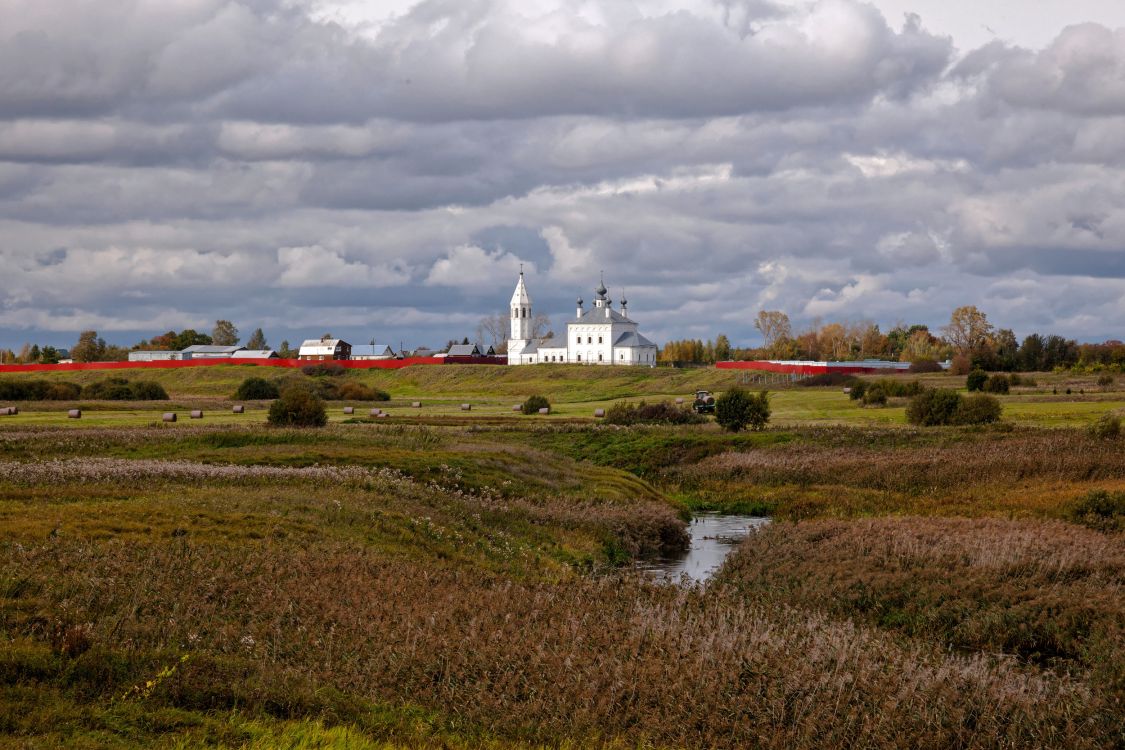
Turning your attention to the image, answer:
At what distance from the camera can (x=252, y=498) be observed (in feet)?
91.9

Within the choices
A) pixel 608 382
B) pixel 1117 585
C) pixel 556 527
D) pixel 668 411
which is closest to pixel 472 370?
pixel 608 382

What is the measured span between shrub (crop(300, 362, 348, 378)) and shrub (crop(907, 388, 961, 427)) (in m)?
101

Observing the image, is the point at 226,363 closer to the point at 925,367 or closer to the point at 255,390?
the point at 255,390

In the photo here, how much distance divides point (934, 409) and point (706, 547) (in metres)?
35.6

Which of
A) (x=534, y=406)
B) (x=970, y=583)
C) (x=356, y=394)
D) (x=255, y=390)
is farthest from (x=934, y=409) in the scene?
(x=255, y=390)

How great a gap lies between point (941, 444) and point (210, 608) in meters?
45.7

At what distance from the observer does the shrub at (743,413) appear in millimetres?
65812

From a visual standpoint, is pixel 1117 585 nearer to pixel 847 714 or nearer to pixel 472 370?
pixel 847 714

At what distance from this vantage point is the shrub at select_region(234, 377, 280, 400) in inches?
3976

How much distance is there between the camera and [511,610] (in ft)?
59.8

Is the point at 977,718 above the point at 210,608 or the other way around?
the other way around

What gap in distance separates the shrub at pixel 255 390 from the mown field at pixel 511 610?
57067 mm

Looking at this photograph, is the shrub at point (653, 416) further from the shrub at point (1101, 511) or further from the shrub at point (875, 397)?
the shrub at point (1101, 511)

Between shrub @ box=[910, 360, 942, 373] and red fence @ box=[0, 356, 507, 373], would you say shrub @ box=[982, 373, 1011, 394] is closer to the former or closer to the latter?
shrub @ box=[910, 360, 942, 373]
